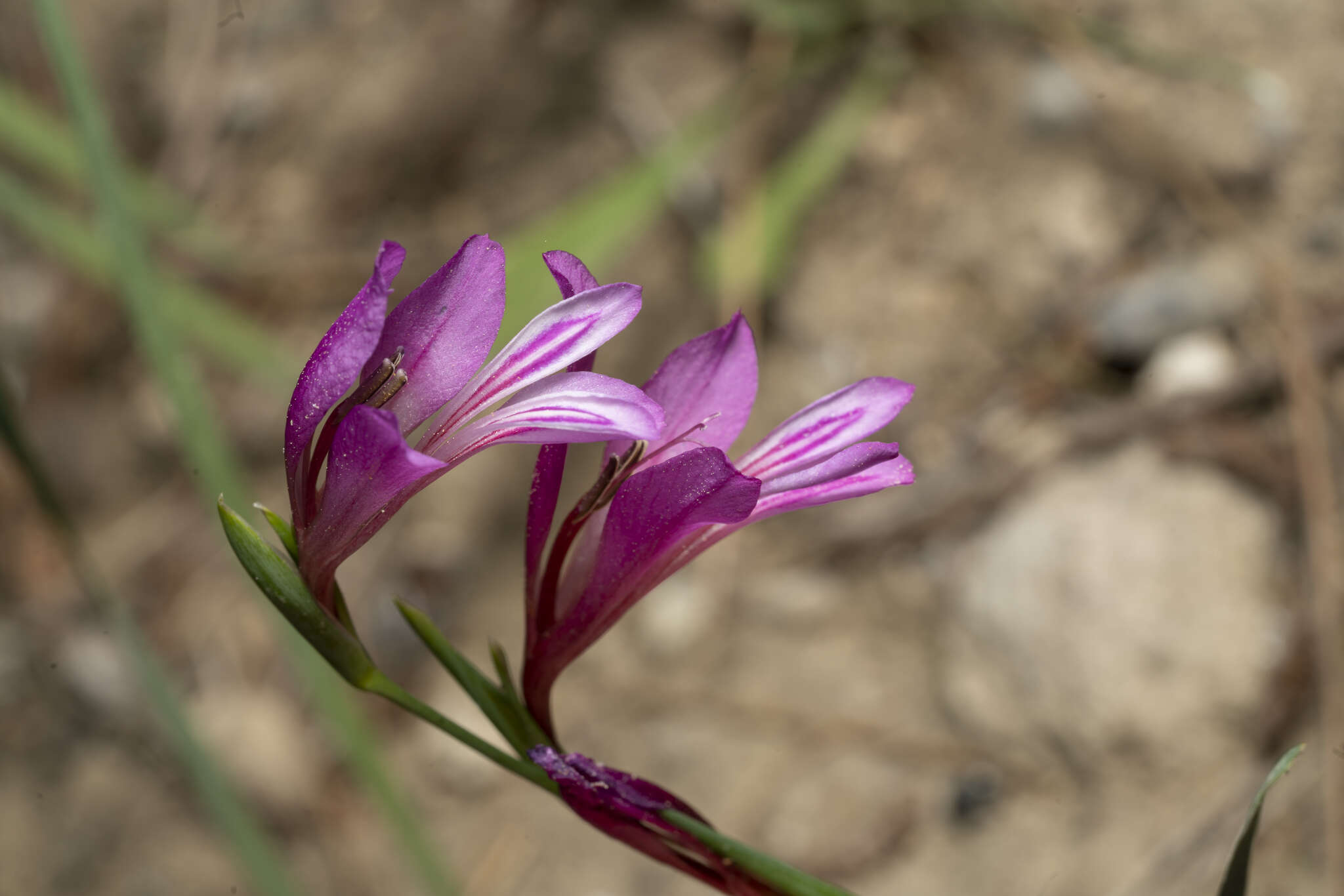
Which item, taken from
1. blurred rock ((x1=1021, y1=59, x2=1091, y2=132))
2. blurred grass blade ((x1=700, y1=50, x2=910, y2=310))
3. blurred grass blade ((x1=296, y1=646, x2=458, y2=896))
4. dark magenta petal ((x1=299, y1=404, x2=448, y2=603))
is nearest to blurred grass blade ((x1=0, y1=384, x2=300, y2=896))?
blurred grass blade ((x1=296, y1=646, x2=458, y2=896))

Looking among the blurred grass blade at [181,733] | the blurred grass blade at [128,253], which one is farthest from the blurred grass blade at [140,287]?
the blurred grass blade at [181,733]

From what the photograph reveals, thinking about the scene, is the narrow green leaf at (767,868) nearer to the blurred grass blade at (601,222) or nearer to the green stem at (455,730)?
the green stem at (455,730)

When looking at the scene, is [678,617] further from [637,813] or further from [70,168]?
[70,168]

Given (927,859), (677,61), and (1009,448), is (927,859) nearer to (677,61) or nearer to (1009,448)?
(1009,448)

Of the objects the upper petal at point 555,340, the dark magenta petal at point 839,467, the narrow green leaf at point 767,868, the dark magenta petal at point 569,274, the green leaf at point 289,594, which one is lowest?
the narrow green leaf at point 767,868

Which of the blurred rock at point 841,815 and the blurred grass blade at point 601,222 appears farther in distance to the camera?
the blurred grass blade at point 601,222

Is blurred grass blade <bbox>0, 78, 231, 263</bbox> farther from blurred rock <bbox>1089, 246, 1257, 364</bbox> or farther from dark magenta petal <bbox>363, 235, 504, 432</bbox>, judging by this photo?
blurred rock <bbox>1089, 246, 1257, 364</bbox>

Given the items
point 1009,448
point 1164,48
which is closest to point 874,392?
point 1009,448
